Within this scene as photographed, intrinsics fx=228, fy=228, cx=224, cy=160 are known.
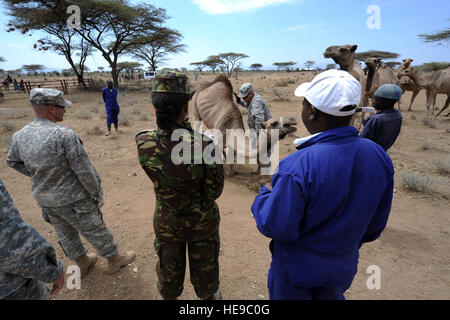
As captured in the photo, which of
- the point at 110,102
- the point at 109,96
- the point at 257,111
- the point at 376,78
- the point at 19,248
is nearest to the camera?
the point at 19,248

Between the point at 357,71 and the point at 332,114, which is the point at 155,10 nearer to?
the point at 357,71

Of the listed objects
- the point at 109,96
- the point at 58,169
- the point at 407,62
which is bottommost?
A: the point at 58,169

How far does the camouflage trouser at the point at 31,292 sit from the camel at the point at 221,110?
11.4 feet

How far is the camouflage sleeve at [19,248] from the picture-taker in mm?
1139

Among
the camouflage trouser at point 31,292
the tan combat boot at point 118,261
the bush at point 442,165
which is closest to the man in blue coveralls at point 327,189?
the camouflage trouser at point 31,292

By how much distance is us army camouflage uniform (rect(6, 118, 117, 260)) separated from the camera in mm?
1945

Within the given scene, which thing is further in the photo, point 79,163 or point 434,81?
point 434,81

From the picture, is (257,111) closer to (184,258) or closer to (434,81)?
(184,258)

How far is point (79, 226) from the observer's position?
2.26 metres

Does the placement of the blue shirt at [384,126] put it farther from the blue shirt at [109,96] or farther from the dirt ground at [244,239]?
the blue shirt at [109,96]

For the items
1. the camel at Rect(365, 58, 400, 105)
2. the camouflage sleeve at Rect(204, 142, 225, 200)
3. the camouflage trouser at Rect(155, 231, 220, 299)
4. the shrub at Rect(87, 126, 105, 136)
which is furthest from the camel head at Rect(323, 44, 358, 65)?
the shrub at Rect(87, 126, 105, 136)

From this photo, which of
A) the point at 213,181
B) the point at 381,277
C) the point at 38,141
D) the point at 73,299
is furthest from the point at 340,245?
the point at 73,299

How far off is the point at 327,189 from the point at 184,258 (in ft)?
4.23

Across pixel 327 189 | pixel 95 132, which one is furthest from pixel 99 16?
pixel 327 189
